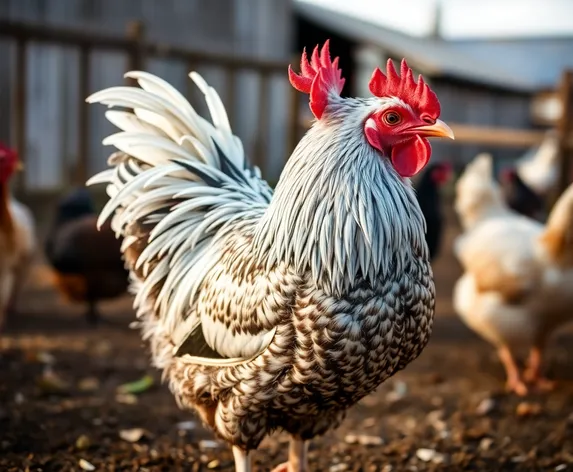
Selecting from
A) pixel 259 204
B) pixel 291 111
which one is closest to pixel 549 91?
pixel 291 111

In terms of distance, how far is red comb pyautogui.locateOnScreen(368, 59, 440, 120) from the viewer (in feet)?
8.33

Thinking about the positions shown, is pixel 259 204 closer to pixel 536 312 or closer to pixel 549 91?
pixel 536 312

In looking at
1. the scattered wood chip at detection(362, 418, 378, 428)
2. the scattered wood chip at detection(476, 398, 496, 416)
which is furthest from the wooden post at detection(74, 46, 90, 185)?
the scattered wood chip at detection(476, 398, 496, 416)

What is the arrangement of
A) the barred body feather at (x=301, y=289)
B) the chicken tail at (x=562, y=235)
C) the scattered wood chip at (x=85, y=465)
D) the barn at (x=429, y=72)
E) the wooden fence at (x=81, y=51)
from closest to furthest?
the barred body feather at (x=301, y=289), the scattered wood chip at (x=85, y=465), the chicken tail at (x=562, y=235), the wooden fence at (x=81, y=51), the barn at (x=429, y=72)

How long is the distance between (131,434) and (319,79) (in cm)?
229

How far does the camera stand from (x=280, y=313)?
2.50m

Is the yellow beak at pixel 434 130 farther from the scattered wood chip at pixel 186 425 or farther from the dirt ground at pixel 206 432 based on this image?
the scattered wood chip at pixel 186 425

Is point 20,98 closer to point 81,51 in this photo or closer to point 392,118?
point 81,51

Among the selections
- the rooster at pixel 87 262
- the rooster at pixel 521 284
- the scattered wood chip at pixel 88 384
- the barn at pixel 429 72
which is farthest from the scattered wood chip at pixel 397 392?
the barn at pixel 429 72

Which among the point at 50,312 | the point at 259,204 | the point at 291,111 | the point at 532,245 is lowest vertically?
the point at 50,312

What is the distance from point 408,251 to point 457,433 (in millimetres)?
2054

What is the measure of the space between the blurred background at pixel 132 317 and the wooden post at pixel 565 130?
1cm

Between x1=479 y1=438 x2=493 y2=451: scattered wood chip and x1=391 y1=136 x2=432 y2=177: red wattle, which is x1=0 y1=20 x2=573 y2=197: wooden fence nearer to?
x1=479 y1=438 x2=493 y2=451: scattered wood chip

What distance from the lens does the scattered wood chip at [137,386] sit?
4879mm
